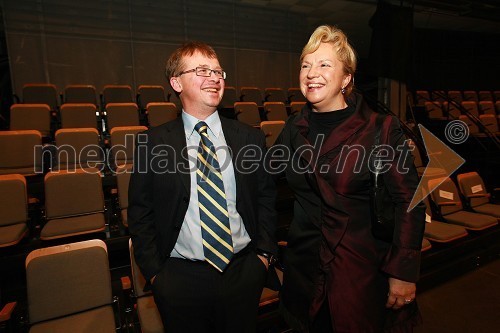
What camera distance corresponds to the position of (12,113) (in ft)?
13.2

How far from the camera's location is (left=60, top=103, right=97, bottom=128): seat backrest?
14.2 ft

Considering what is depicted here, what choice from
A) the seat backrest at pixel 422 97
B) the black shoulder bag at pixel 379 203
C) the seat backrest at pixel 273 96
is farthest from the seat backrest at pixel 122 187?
the seat backrest at pixel 422 97

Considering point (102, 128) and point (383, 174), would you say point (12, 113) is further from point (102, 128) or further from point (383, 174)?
point (383, 174)

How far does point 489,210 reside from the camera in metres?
3.49

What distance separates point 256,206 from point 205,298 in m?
0.42

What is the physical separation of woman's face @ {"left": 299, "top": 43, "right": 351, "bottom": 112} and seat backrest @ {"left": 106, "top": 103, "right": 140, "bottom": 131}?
394 cm

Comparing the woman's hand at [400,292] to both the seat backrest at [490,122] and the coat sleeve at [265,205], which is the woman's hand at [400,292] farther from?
the seat backrest at [490,122]

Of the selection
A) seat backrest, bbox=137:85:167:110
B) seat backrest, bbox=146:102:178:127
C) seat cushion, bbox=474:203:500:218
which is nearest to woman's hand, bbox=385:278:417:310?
seat cushion, bbox=474:203:500:218

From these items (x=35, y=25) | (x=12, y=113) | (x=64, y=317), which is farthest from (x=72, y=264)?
(x=35, y=25)

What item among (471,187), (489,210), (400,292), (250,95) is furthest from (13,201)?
(250,95)

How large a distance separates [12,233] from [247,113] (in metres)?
3.85

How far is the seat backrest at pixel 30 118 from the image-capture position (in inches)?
158

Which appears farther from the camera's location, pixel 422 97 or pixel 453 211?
pixel 422 97

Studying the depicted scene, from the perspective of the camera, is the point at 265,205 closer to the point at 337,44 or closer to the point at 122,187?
the point at 337,44
